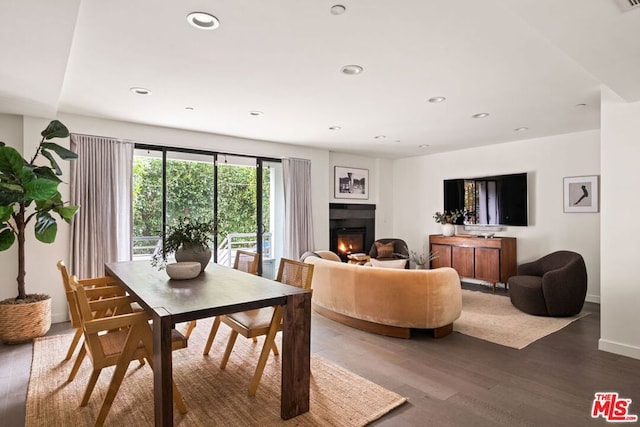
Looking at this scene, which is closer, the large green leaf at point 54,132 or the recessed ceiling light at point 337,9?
the recessed ceiling light at point 337,9

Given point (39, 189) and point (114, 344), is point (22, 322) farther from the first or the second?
point (114, 344)

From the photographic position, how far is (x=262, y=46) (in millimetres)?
2611

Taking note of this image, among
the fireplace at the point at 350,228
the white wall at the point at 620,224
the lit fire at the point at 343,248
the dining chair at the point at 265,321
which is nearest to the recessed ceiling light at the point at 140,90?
the dining chair at the point at 265,321

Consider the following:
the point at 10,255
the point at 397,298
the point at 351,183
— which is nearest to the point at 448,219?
the point at 351,183

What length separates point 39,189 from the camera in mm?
3303

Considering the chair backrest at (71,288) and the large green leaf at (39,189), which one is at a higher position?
the large green leaf at (39,189)

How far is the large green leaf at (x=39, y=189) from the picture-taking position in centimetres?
328

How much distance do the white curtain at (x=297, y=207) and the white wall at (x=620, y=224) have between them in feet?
13.6

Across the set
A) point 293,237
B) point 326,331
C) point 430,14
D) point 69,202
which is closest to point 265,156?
point 293,237

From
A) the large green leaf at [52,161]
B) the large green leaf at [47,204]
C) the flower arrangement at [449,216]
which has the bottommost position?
the flower arrangement at [449,216]

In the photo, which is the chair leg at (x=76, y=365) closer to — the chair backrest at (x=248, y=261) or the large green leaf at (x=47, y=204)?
the chair backrest at (x=248, y=261)

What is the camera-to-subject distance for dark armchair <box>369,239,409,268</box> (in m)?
6.79

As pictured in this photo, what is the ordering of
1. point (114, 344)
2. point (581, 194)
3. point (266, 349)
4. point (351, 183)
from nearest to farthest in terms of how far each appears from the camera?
point (114, 344), point (266, 349), point (581, 194), point (351, 183)

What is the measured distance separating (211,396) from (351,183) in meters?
5.36
